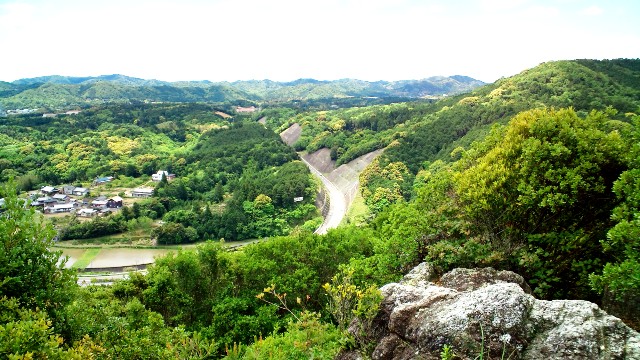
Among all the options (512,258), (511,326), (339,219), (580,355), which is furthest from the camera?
(339,219)

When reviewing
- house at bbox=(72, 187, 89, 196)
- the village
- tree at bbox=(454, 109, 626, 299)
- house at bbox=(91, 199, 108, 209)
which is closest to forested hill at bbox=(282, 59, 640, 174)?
the village

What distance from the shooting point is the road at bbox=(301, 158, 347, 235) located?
6384 cm

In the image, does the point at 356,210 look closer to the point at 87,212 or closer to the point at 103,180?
the point at 87,212

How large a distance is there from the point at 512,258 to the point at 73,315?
11348mm

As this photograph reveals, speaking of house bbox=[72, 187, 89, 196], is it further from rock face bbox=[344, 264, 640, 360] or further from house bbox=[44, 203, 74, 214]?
rock face bbox=[344, 264, 640, 360]

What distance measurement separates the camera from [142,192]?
82.8m

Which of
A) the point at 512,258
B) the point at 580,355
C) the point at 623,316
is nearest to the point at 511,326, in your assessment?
the point at 580,355

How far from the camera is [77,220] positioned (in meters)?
67.3

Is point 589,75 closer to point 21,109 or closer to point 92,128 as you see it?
point 92,128

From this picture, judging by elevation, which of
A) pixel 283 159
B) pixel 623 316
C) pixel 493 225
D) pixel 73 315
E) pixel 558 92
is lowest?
pixel 283 159

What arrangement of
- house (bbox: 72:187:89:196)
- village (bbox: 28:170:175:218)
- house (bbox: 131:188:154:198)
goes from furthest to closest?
house (bbox: 72:187:89:196) → house (bbox: 131:188:154:198) → village (bbox: 28:170:175:218)

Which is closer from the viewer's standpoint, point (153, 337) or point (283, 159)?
point (153, 337)

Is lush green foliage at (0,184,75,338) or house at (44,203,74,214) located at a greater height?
lush green foliage at (0,184,75,338)

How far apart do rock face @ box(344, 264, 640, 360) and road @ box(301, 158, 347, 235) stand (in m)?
49.4
